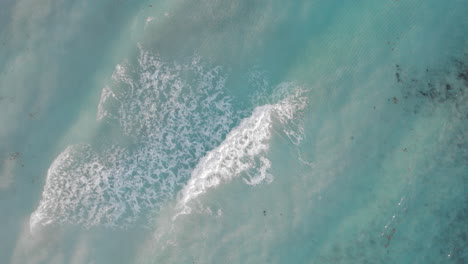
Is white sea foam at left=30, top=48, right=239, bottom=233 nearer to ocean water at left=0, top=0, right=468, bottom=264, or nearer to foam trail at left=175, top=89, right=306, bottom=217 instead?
ocean water at left=0, top=0, right=468, bottom=264

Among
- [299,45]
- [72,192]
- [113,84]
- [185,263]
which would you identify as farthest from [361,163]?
[72,192]

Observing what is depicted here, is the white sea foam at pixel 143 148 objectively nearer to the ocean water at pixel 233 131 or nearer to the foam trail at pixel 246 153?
the ocean water at pixel 233 131

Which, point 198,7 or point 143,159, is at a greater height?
point 198,7

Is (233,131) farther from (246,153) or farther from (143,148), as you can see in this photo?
(143,148)

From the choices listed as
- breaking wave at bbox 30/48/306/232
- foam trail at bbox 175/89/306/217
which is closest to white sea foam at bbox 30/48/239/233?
breaking wave at bbox 30/48/306/232

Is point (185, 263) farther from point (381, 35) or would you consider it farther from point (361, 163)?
point (381, 35)

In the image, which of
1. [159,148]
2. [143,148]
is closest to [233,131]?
[159,148]

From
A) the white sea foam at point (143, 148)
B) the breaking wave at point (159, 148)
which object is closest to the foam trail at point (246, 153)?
the breaking wave at point (159, 148)
